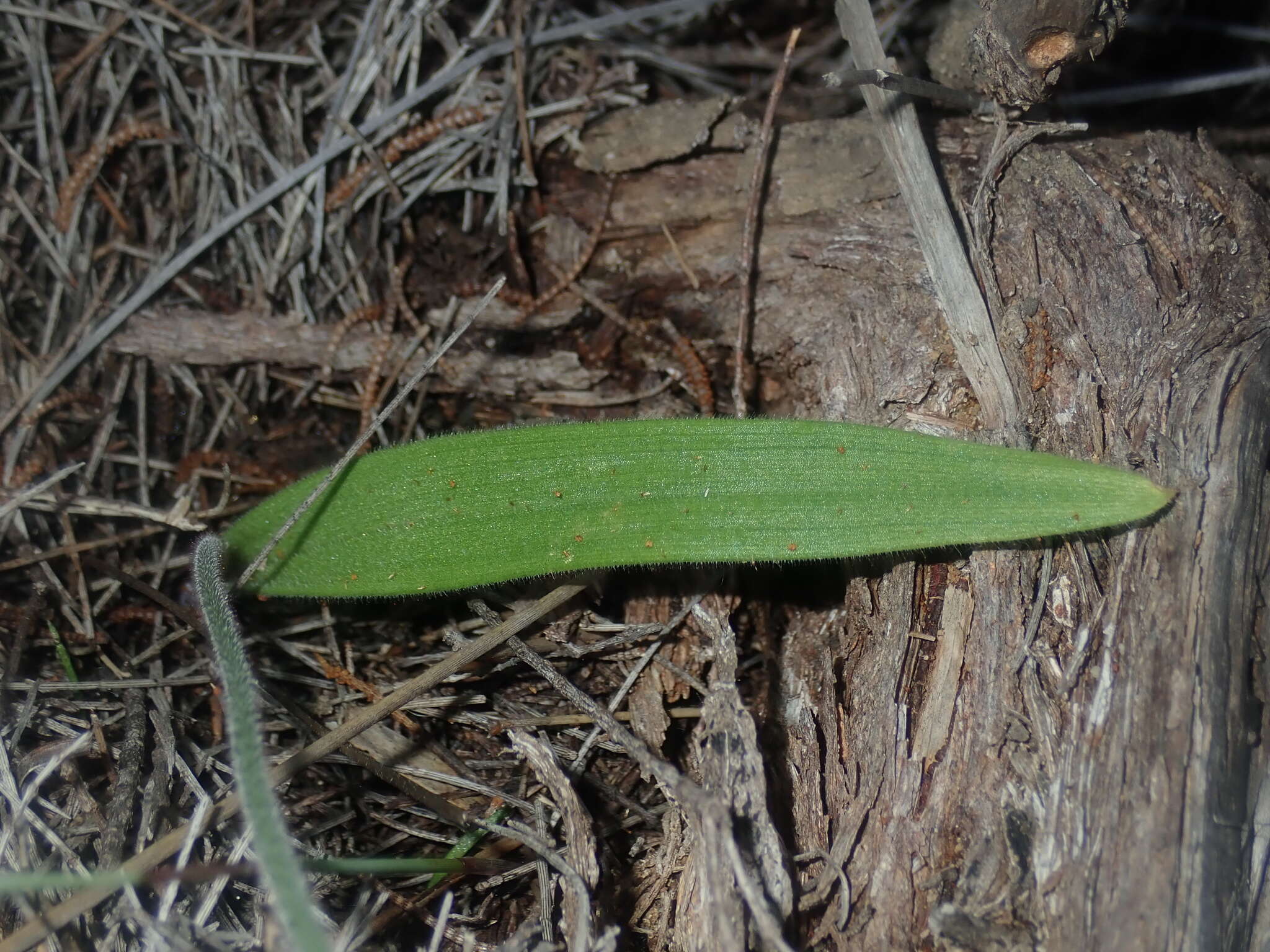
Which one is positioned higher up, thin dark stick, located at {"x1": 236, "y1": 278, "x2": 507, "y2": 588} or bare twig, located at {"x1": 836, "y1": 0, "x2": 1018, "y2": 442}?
bare twig, located at {"x1": 836, "y1": 0, "x2": 1018, "y2": 442}

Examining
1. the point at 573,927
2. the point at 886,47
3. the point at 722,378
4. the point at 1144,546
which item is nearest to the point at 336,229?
the point at 722,378

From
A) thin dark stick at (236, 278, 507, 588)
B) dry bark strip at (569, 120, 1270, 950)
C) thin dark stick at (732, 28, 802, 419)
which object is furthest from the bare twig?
thin dark stick at (236, 278, 507, 588)

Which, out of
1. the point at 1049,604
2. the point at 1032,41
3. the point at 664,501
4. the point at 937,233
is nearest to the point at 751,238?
the point at 937,233

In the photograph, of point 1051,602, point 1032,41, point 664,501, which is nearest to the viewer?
point 1051,602

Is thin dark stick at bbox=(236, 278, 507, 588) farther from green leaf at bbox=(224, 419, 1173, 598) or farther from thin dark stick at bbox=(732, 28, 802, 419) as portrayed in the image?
thin dark stick at bbox=(732, 28, 802, 419)

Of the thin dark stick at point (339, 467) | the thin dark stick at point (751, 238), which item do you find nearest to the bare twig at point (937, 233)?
the thin dark stick at point (751, 238)

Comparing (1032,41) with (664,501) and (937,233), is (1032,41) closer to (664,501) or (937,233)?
(937,233)

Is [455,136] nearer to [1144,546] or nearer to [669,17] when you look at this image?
[669,17]
